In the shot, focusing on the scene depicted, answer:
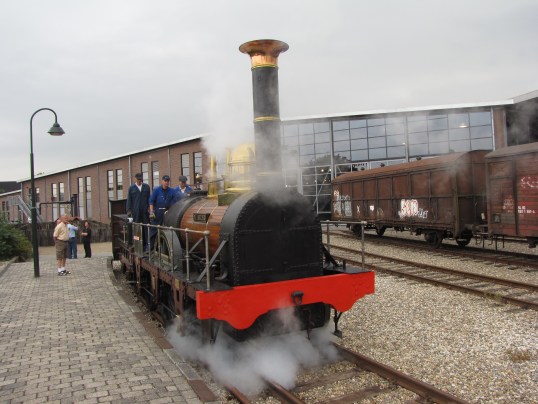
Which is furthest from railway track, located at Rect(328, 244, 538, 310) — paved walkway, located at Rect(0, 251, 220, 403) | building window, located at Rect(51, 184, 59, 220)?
building window, located at Rect(51, 184, 59, 220)

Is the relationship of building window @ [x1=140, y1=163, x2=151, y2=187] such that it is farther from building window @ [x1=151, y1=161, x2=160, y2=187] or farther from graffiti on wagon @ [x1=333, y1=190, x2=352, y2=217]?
graffiti on wagon @ [x1=333, y1=190, x2=352, y2=217]

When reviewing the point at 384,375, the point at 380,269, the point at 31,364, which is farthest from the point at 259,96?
the point at 380,269

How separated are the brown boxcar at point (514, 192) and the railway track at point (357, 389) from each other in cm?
768

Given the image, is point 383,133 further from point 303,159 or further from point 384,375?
point 384,375

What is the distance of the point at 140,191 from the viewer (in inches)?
326

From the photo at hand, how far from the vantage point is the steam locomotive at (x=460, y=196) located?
1030 cm

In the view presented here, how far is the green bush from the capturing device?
1519 cm

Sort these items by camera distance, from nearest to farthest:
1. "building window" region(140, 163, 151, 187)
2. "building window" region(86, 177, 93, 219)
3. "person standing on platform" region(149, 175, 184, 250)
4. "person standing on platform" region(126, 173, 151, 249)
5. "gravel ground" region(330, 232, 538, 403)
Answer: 1. "gravel ground" region(330, 232, 538, 403)
2. "person standing on platform" region(149, 175, 184, 250)
3. "person standing on platform" region(126, 173, 151, 249)
4. "building window" region(140, 163, 151, 187)
5. "building window" region(86, 177, 93, 219)

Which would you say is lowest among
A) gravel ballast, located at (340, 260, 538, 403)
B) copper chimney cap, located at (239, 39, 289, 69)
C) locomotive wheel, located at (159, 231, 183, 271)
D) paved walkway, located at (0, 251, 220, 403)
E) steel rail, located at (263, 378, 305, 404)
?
gravel ballast, located at (340, 260, 538, 403)

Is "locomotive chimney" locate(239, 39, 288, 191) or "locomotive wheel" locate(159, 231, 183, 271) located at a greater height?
"locomotive chimney" locate(239, 39, 288, 191)

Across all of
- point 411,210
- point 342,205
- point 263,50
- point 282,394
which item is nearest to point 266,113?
point 263,50

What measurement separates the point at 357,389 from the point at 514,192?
27.6 feet

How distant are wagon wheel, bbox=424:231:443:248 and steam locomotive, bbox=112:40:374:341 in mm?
9492

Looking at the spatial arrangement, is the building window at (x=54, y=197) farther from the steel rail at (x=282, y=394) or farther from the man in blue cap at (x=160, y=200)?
the steel rail at (x=282, y=394)
